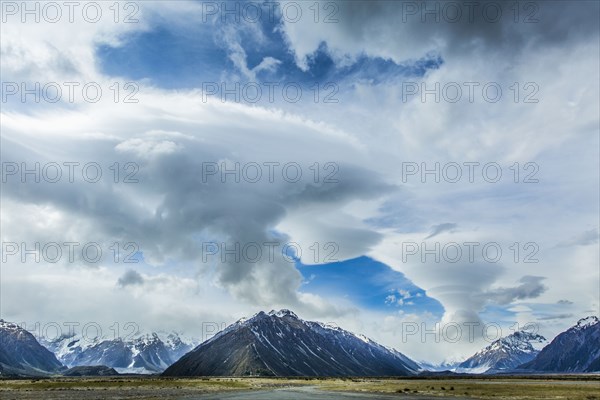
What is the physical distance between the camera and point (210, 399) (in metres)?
93.4

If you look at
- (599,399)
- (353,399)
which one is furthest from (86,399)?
(599,399)

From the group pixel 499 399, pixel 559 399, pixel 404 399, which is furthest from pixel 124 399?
pixel 559 399

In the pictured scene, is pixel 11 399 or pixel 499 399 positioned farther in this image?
pixel 11 399

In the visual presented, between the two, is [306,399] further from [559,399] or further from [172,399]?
[559,399]

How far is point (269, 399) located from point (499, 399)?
42.7 metres

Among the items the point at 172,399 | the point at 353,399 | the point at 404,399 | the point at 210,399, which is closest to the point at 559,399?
the point at 404,399

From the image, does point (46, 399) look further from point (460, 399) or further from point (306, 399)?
point (460, 399)

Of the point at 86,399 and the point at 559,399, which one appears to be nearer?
the point at 559,399

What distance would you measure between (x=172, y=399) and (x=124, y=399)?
958 cm

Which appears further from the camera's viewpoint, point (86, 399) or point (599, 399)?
point (86, 399)

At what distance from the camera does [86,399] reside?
314 ft

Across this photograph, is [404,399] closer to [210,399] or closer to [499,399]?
[499,399]

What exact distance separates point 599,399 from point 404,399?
113ft

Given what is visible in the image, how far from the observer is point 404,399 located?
303 feet
